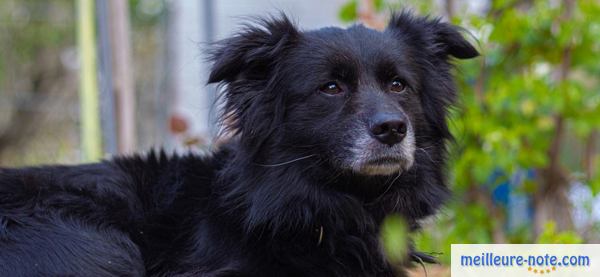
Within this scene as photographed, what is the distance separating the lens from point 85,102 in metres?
6.09

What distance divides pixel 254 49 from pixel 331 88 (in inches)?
18.4

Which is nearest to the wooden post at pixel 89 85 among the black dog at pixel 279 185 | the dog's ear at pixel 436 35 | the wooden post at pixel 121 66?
the wooden post at pixel 121 66

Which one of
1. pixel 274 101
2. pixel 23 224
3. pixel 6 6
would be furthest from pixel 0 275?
pixel 6 6

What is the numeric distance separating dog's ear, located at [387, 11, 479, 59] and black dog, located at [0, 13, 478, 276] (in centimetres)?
3

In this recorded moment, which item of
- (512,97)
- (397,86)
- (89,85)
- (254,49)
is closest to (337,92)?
(397,86)

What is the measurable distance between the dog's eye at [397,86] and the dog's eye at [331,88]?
0.96ft

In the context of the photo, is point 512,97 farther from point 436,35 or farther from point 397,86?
point 397,86

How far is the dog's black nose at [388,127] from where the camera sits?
3.45m

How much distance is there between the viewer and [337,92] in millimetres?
3709

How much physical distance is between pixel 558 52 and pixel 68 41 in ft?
25.7

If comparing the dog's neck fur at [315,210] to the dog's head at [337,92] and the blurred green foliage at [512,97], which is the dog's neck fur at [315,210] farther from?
the blurred green foliage at [512,97]

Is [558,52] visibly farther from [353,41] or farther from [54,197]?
[54,197]

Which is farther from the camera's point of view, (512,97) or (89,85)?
(89,85)

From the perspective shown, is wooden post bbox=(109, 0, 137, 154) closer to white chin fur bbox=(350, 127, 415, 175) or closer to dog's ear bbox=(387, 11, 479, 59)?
dog's ear bbox=(387, 11, 479, 59)
